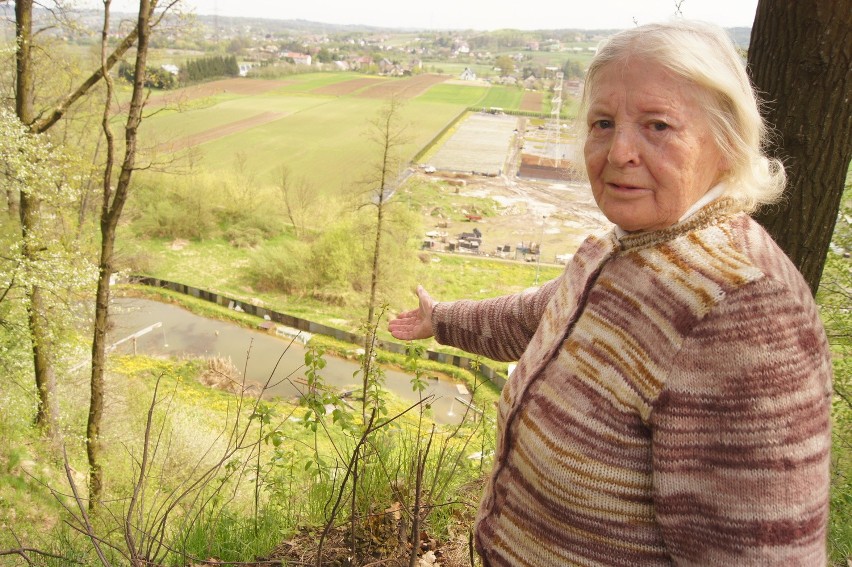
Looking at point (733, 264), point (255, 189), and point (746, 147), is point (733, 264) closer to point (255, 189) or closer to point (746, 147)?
Result: point (746, 147)

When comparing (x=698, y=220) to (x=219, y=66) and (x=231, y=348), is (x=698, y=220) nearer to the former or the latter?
(x=231, y=348)

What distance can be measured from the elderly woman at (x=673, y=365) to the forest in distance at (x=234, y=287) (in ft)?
0.81

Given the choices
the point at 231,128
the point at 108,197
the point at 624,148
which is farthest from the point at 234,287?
the point at 624,148

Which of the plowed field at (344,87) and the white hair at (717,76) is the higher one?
the plowed field at (344,87)

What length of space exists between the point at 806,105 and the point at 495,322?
49.9 inches

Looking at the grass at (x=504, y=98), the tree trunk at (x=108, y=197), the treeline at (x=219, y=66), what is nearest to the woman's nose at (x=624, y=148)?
the tree trunk at (x=108, y=197)

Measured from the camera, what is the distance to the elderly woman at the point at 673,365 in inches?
33.1

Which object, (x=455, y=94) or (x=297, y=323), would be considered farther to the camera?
(x=455, y=94)

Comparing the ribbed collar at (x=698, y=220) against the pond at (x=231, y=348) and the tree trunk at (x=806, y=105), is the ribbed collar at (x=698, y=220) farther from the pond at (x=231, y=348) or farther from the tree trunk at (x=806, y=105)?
the pond at (x=231, y=348)

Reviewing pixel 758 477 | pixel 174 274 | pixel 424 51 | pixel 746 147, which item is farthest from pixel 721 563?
pixel 424 51

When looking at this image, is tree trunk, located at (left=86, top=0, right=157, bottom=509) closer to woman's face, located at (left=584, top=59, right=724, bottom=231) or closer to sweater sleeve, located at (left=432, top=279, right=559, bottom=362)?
sweater sleeve, located at (left=432, top=279, right=559, bottom=362)

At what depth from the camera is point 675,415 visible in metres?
0.89

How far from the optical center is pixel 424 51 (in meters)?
89.3

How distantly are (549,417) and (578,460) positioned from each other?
94 mm
